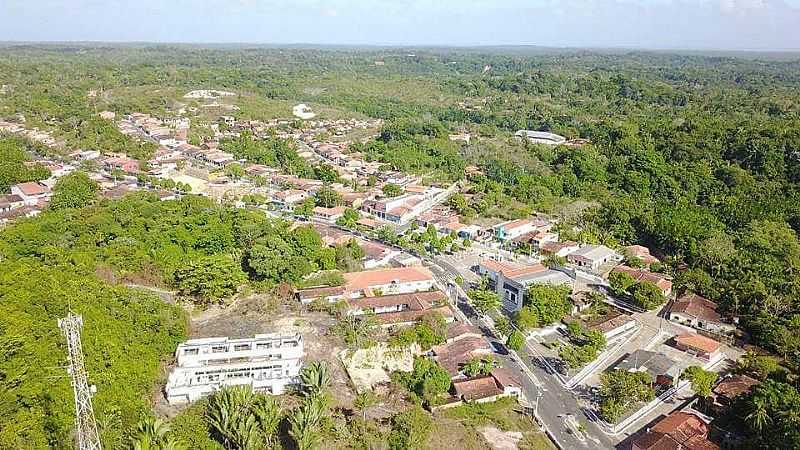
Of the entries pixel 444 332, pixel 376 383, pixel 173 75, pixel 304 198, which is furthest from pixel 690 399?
pixel 173 75

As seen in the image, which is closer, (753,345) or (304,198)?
(753,345)

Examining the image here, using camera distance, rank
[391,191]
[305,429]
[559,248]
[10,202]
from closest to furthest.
Result: [305,429], [559,248], [10,202], [391,191]

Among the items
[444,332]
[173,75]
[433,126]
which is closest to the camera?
[444,332]

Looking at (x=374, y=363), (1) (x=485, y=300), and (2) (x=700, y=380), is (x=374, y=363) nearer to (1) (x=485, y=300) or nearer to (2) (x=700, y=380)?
(1) (x=485, y=300)

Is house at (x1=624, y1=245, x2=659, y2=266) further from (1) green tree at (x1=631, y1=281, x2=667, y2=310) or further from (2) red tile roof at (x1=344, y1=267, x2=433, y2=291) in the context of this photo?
(2) red tile roof at (x1=344, y1=267, x2=433, y2=291)

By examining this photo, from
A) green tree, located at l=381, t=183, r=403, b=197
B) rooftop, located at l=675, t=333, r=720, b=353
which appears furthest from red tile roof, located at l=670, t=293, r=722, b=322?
green tree, located at l=381, t=183, r=403, b=197

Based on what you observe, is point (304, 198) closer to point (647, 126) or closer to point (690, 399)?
point (690, 399)

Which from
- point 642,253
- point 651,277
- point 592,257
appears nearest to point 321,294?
point 592,257
